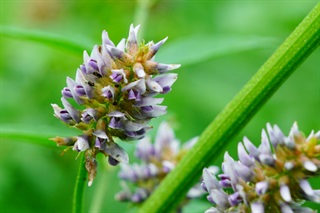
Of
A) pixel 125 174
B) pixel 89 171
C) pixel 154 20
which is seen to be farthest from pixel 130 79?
pixel 154 20

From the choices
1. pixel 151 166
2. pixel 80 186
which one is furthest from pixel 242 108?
pixel 151 166

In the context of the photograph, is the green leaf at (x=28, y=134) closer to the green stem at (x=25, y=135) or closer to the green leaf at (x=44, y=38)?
the green stem at (x=25, y=135)

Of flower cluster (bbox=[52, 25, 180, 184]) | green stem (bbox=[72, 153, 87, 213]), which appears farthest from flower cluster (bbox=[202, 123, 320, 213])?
green stem (bbox=[72, 153, 87, 213])

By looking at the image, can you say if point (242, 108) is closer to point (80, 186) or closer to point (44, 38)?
point (80, 186)

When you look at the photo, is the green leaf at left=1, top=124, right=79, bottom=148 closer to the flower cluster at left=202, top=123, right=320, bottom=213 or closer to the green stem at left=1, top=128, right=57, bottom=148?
the green stem at left=1, top=128, right=57, bottom=148

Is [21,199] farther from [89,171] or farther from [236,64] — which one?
[89,171]

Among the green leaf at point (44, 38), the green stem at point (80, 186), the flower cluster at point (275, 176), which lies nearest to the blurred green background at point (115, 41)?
the green leaf at point (44, 38)

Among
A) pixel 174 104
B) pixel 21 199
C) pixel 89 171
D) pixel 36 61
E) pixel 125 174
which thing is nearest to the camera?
pixel 89 171
